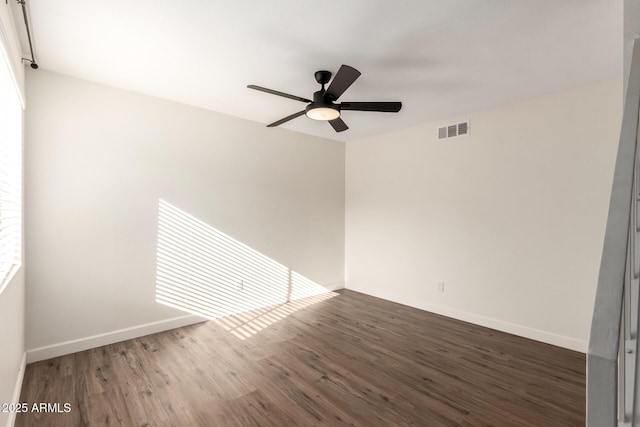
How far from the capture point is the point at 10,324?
1.92 metres

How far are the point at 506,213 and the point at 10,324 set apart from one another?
4.27 metres

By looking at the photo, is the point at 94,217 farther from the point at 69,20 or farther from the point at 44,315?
the point at 69,20

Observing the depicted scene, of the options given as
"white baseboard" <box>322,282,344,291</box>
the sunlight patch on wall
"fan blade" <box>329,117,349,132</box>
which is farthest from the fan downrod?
"white baseboard" <box>322,282,344,291</box>

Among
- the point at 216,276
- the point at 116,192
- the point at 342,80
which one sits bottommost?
the point at 216,276

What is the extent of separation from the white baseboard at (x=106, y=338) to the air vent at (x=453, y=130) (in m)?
3.71

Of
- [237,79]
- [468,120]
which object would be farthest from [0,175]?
[468,120]

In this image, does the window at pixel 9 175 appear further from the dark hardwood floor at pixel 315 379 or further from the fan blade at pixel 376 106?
the fan blade at pixel 376 106

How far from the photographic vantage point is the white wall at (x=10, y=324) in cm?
169

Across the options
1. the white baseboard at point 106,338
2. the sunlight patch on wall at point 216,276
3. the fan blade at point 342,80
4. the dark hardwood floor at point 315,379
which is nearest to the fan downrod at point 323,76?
the fan blade at point 342,80

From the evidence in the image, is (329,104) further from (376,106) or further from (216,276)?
(216,276)

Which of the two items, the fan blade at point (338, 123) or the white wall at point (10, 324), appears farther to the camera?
the fan blade at point (338, 123)

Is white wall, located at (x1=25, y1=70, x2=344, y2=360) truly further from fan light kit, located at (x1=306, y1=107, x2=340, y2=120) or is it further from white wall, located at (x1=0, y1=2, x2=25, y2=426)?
fan light kit, located at (x1=306, y1=107, x2=340, y2=120)

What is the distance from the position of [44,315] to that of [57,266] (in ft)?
1.39

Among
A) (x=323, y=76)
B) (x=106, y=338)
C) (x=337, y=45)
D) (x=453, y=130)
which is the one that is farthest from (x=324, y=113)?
(x=106, y=338)
